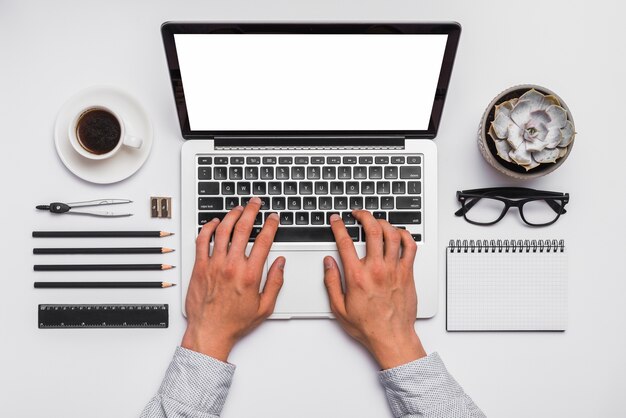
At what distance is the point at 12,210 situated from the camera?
2.58 ft

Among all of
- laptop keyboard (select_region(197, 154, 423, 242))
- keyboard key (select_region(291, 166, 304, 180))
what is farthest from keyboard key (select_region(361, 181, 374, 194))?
keyboard key (select_region(291, 166, 304, 180))

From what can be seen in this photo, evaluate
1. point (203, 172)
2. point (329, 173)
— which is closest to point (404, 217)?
point (329, 173)

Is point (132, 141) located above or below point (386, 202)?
above

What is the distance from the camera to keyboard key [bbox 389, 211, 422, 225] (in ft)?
2.47

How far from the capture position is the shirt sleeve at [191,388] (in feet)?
Result: 2.28

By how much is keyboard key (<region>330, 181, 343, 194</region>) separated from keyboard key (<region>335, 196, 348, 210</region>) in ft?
0.03

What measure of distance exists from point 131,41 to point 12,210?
1.24 ft

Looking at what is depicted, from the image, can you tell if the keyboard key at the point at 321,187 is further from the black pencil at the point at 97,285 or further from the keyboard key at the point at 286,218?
the black pencil at the point at 97,285

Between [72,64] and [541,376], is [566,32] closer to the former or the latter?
[541,376]

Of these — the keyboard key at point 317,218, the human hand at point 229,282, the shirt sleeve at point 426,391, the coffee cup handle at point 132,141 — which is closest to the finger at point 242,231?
the human hand at point 229,282

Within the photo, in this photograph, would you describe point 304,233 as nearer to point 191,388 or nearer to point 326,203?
point 326,203

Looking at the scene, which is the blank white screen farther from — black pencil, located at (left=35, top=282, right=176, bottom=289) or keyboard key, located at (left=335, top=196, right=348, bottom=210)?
black pencil, located at (left=35, top=282, right=176, bottom=289)

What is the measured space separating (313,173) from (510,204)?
358 millimetres

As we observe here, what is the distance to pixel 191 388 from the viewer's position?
2.33ft
